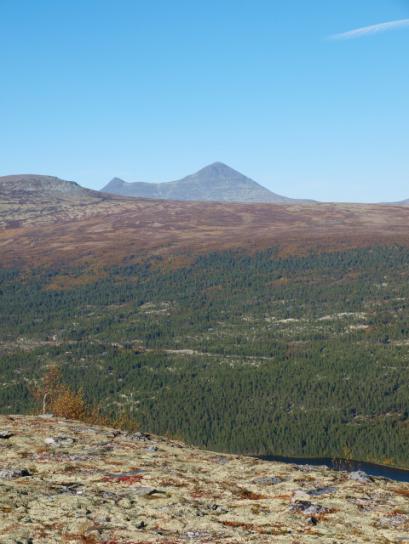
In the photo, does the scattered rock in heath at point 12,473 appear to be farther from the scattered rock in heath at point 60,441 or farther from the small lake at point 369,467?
the small lake at point 369,467

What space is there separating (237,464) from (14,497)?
9.73 meters

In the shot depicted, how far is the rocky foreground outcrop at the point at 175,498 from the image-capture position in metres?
16.6

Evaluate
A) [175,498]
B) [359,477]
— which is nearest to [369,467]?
[359,477]

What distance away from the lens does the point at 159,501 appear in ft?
63.4

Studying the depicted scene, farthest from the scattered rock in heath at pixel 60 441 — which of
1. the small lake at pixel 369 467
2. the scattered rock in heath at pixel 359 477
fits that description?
the small lake at pixel 369 467

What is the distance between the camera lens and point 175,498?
19672mm

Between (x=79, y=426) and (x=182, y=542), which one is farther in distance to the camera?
(x=79, y=426)

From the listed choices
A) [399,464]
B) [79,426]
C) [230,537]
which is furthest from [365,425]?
[230,537]

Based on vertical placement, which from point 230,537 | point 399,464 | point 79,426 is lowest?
point 399,464

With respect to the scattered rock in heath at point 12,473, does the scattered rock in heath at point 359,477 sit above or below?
below

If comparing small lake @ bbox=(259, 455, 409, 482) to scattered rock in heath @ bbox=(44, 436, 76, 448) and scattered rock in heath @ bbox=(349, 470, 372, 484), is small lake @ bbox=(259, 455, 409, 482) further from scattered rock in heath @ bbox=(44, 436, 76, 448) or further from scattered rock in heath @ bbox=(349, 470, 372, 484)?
scattered rock in heath @ bbox=(349, 470, 372, 484)

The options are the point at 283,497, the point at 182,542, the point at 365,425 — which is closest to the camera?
the point at 182,542

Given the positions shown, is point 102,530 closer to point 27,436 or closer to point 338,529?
point 338,529

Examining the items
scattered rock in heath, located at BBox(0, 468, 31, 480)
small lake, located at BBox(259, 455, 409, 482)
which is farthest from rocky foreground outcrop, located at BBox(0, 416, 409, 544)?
small lake, located at BBox(259, 455, 409, 482)
